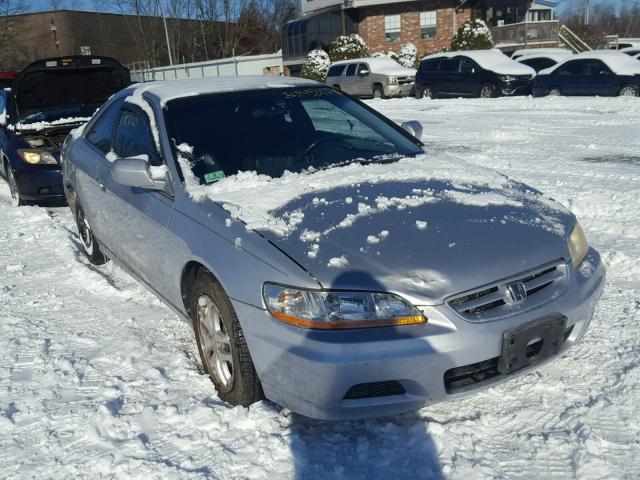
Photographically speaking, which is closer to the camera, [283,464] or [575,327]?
[283,464]

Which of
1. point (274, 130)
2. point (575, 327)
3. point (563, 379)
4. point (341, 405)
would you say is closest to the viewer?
point (341, 405)

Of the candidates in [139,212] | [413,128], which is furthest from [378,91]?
[139,212]

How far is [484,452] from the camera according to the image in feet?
8.49

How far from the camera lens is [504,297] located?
2562 mm

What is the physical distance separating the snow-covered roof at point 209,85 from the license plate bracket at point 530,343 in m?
2.40

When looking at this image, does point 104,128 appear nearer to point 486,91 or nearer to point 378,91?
point 486,91

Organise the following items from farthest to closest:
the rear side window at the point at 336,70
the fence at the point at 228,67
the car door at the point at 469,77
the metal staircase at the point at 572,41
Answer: the fence at the point at 228,67, the metal staircase at the point at 572,41, the rear side window at the point at 336,70, the car door at the point at 469,77

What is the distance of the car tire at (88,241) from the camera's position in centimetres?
525

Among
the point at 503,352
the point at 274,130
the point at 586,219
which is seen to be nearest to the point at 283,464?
the point at 503,352

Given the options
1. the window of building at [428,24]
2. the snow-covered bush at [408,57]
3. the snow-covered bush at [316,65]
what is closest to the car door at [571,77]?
the snow-covered bush at [408,57]

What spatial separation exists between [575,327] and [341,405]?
3.86 ft

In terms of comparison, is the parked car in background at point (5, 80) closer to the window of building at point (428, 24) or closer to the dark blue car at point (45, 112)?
the dark blue car at point (45, 112)

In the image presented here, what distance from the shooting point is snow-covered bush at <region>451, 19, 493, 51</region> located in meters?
28.4

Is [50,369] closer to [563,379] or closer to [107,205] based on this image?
[107,205]
